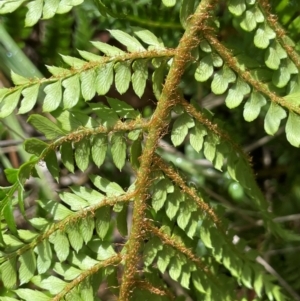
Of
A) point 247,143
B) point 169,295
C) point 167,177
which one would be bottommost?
point 247,143

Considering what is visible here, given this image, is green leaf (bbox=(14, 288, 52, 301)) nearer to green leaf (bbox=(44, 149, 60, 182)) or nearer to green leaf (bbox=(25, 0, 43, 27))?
green leaf (bbox=(44, 149, 60, 182))

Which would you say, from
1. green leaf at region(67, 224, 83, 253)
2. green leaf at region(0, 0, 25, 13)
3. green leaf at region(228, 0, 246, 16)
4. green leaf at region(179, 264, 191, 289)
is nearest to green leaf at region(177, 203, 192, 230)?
green leaf at region(179, 264, 191, 289)

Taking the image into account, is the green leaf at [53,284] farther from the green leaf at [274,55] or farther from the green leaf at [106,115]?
the green leaf at [274,55]

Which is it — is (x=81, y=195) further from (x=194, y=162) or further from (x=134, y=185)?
(x=194, y=162)

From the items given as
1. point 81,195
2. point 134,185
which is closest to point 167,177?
point 134,185

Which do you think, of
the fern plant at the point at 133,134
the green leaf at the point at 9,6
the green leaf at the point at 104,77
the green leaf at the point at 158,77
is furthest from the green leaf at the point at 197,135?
the green leaf at the point at 9,6

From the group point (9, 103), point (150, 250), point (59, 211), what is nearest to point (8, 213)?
point (59, 211)
